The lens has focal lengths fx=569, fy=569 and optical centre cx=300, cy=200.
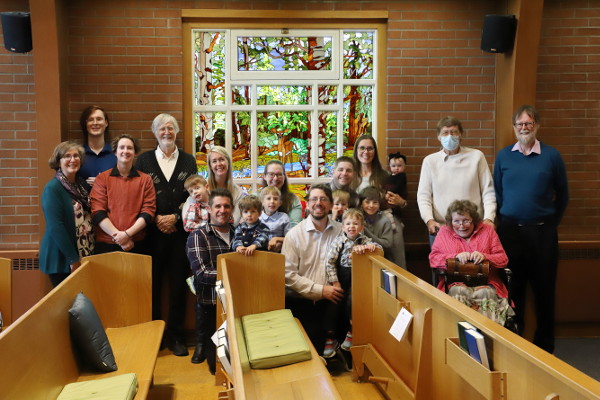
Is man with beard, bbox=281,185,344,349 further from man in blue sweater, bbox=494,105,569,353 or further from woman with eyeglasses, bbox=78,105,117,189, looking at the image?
woman with eyeglasses, bbox=78,105,117,189

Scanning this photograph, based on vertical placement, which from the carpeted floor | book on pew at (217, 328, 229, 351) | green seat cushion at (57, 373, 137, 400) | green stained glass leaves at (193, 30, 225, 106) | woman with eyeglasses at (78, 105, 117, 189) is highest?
green stained glass leaves at (193, 30, 225, 106)

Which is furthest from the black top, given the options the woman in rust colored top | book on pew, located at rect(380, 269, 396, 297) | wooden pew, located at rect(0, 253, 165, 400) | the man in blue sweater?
the man in blue sweater

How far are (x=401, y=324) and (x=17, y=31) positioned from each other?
3896 mm

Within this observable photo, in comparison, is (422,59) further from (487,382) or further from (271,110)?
(487,382)

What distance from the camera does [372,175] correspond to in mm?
4508

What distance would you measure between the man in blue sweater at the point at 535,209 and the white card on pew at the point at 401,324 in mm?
1884

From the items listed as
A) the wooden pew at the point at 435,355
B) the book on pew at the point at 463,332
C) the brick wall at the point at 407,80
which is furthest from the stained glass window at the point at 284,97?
the book on pew at the point at 463,332

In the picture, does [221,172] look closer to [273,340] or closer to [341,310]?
[341,310]

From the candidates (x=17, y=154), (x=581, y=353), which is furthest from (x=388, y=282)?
(x=17, y=154)

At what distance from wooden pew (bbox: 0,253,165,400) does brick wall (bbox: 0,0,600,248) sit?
167 centimetres

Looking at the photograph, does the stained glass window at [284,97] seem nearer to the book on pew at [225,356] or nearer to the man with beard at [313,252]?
the man with beard at [313,252]

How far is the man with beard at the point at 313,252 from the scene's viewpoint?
3977mm

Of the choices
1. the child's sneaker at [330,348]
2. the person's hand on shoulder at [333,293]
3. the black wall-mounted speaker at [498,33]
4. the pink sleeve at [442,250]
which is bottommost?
the child's sneaker at [330,348]

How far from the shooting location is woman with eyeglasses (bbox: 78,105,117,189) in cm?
452
